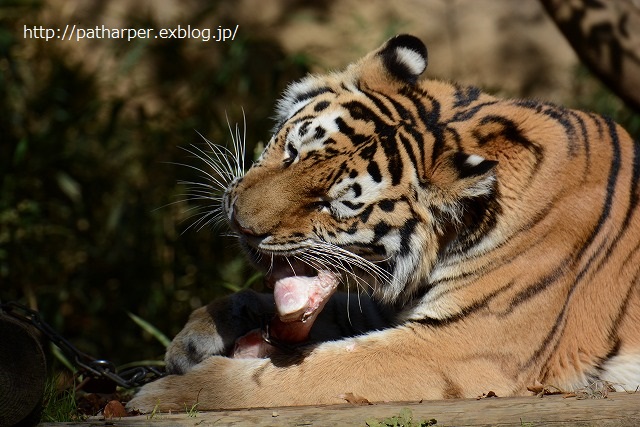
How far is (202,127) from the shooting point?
5.61 metres

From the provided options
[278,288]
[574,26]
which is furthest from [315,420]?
[574,26]

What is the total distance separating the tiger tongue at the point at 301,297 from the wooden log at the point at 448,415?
34 cm

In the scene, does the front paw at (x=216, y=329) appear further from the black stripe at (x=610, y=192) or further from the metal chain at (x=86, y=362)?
the black stripe at (x=610, y=192)

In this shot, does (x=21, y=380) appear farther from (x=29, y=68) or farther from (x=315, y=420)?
(x=29, y=68)

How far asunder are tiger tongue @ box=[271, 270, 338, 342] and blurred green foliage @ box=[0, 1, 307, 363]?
269 centimetres

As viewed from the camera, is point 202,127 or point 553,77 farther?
point 553,77

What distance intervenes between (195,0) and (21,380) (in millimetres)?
4327

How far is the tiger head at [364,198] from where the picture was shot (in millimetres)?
2510

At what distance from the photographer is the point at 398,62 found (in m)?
2.85

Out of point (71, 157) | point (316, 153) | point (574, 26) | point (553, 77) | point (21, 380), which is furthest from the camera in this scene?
point (553, 77)

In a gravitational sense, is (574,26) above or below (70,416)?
above

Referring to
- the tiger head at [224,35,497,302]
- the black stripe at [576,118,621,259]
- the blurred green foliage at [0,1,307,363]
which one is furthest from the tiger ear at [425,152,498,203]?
the blurred green foliage at [0,1,307,363]

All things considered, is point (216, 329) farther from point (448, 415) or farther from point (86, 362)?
point (448, 415)

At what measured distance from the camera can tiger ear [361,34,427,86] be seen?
2.82m
